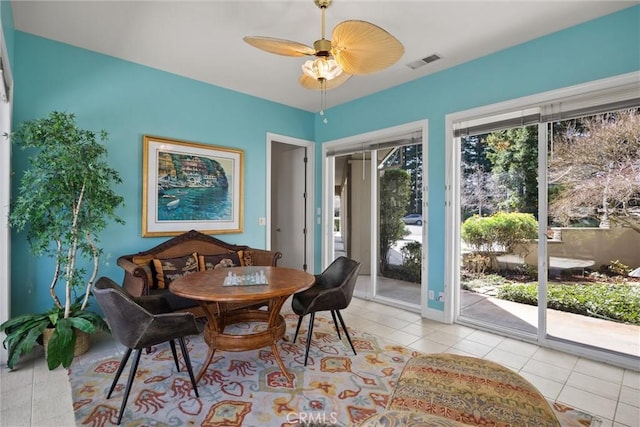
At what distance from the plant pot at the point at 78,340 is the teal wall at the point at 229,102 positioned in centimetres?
58

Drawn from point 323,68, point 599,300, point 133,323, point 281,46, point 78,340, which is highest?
point 281,46

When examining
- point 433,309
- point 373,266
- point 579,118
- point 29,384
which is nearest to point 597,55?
point 579,118

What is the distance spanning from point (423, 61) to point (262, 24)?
1722 millimetres

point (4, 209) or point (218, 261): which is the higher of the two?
point (4, 209)

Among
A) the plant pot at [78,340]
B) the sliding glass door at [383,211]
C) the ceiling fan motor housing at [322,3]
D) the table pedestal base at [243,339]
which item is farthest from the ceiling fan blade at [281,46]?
the plant pot at [78,340]

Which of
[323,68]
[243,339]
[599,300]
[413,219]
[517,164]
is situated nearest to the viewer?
[323,68]

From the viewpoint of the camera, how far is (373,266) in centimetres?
443

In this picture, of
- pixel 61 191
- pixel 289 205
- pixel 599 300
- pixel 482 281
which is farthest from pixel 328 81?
pixel 289 205

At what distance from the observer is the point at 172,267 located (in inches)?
128

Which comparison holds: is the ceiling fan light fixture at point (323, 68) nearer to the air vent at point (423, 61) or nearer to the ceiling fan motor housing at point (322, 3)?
the ceiling fan motor housing at point (322, 3)

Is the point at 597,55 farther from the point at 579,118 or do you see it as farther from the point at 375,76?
the point at 375,76

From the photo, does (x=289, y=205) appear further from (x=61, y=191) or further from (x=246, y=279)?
(x=61, y=191)

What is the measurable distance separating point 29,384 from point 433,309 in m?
3.66

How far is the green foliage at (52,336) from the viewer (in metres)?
2.32
